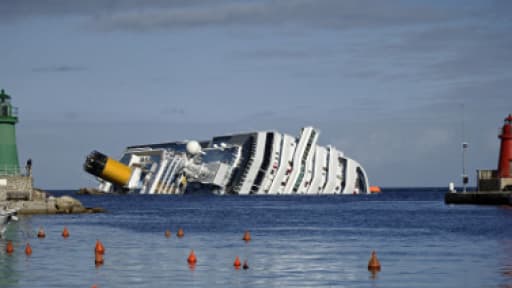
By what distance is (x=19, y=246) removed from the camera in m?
42.2

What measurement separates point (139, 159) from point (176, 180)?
8.55 metres

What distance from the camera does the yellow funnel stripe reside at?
133250 millimetres

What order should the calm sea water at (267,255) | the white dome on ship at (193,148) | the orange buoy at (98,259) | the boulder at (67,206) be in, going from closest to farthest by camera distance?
the calm sea water at (267,255) < the orange buoy at (98,259) < the boulder at (67,206) < the white dome on ship at (193,148)

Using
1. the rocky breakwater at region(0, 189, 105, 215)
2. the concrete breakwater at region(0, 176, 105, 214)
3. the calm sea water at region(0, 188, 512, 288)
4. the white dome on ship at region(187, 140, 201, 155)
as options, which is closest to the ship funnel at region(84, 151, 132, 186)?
the white dome on ship at region(187, 140, 201, 155)

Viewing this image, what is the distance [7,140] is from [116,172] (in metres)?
69.4

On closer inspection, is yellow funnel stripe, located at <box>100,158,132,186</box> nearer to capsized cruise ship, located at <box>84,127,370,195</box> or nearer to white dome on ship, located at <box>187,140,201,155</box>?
capsized cruise ship, located at <box>84,127,370,195</box>

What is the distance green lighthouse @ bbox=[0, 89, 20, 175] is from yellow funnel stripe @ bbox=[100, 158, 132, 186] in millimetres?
65044

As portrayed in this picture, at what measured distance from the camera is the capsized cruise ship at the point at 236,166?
12875cm

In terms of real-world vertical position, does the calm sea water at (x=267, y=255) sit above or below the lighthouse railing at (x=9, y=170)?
below

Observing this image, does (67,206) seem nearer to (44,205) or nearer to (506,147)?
(44,205)

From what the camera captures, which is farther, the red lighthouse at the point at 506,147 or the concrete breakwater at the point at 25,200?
the red lighthouse at the point at 506,147

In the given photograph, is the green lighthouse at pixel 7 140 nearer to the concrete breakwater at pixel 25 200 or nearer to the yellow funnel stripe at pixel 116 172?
the concrete breakwater at pixel 25 200

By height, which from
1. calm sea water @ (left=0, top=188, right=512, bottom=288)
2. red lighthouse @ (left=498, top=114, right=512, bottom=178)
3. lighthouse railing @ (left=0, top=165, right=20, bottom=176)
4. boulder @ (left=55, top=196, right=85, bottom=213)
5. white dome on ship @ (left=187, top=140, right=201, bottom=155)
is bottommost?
calm sea water @ (left=0, top=188, right=512, bottom=288)

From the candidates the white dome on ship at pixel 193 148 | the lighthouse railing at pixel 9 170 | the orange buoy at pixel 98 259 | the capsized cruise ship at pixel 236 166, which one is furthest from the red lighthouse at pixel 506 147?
the white dome on ship at pixel 193 148
